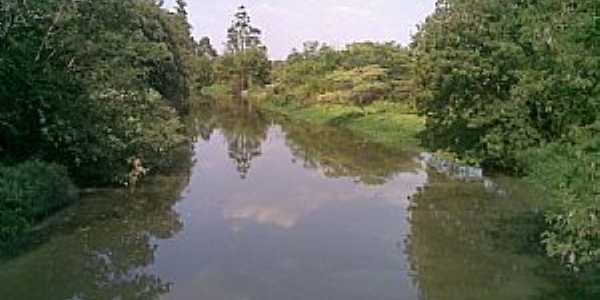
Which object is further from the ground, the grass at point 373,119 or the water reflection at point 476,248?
the grass at point 373,119

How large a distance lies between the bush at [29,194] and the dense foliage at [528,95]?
11027 mm

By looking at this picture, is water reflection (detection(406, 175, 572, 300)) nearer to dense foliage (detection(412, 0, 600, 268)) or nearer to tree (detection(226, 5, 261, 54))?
dense foliage (detection(412, 0, 600, 268))

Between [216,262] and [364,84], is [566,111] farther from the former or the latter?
[364,84]

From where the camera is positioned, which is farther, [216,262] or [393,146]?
[393,146]

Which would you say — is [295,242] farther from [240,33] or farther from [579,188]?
[240,33]

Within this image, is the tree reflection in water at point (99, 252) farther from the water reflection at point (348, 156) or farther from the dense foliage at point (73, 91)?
the water reflection at point (348, 156)

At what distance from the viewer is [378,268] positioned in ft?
47.6

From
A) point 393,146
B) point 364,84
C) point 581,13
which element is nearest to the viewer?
point 581,13

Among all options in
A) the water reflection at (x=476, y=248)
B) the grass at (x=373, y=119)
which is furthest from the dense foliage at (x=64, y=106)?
the grass at (x=373, y=119)

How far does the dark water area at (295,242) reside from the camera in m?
13.0

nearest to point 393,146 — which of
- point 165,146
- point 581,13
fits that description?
point 165,146

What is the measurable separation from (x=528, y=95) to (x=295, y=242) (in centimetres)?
828

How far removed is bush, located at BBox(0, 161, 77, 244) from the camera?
15539 millimetres

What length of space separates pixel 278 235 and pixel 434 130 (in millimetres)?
15352
